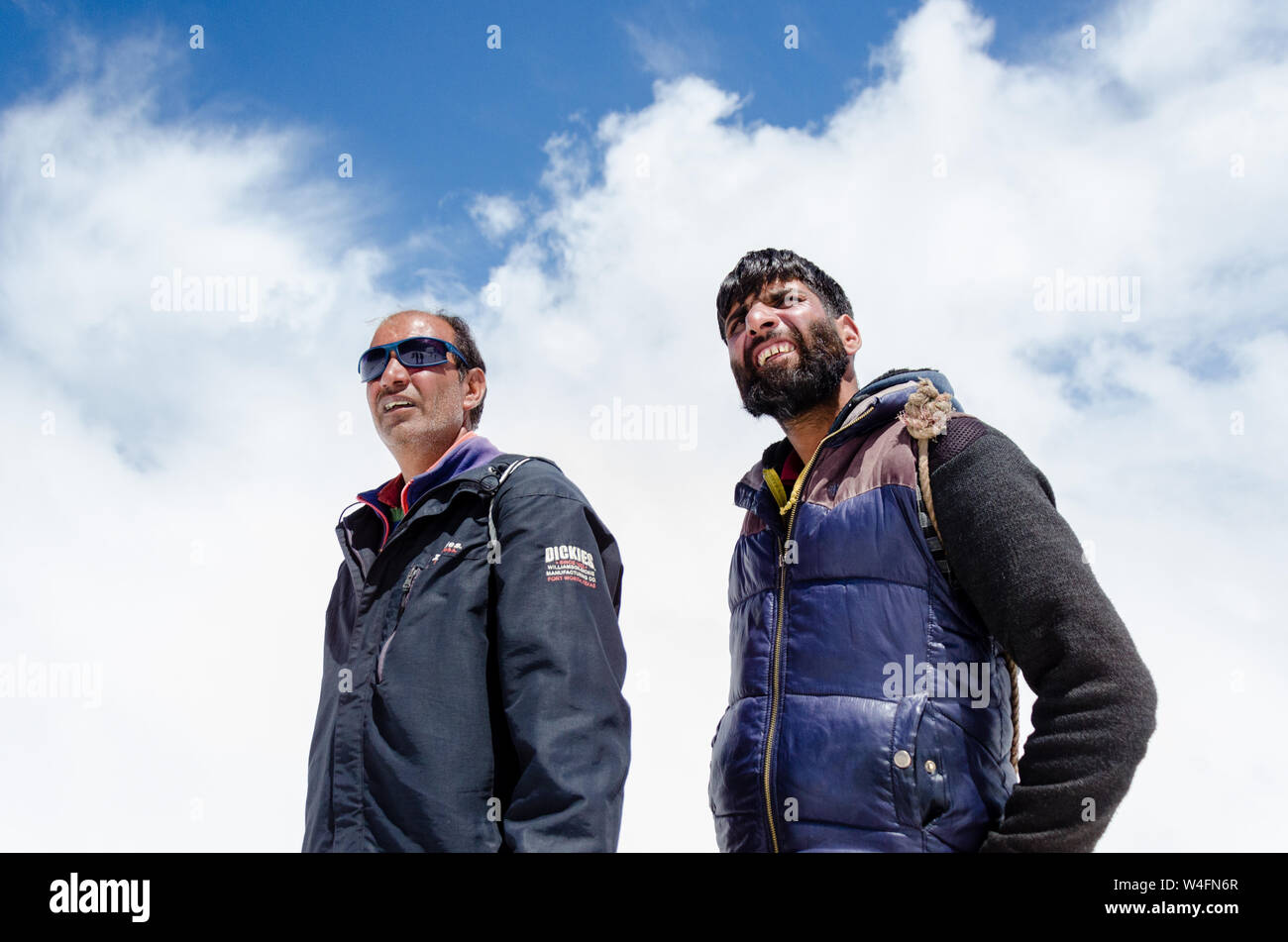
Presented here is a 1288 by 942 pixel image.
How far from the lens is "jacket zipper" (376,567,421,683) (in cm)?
342

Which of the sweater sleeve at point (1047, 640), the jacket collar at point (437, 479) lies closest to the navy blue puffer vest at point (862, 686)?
the sweater sleeve at point (1047, 640)

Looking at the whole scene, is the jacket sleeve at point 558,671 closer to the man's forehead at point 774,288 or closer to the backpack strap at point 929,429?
the backpack strap at point 929,429

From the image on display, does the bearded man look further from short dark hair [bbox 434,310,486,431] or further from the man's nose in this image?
short dark hair [bbox 434,310,486,431]

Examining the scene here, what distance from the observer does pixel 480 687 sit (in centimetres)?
334

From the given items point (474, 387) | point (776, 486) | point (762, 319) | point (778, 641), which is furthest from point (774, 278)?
point (778, 641)

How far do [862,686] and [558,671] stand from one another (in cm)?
93

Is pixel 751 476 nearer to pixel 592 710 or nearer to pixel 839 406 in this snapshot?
pixel 839 406

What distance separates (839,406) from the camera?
407 cm

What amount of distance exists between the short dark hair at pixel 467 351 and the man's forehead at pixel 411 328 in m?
0.04

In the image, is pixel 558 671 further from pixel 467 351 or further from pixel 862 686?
pixel 467 351

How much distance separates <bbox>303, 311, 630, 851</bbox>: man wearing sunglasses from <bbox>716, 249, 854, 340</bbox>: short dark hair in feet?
3.85

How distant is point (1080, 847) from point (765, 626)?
111 centimetres

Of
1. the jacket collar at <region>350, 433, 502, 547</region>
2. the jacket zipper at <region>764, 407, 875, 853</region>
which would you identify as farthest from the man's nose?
the jacket collar at <region>350, 433, 502, 547</region>
